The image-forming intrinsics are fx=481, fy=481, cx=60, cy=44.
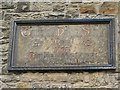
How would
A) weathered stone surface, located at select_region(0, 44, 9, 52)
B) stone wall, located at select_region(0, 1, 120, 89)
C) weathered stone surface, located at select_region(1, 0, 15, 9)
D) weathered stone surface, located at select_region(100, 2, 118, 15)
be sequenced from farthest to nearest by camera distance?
weathered stone surface, located at select_region(1, 0, 15, 9)
weathered stone surface, located at select_region(100, 2, 118, 15)
weathered stone surface, located at select_region(0, 44, 9, 52)
stone wall, located at select_region(0, 1, 120, 89)

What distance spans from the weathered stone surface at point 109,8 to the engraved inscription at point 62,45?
0.17 metres

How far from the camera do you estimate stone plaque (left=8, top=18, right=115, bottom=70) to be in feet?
17.0

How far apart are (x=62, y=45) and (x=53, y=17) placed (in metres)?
0.37

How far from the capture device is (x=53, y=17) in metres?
5.46

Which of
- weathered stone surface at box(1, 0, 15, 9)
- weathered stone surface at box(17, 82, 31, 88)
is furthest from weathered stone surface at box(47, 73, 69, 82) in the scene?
weathered stone surface at box(1, 0, 15, 9)

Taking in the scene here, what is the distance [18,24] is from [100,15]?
36.8 inches

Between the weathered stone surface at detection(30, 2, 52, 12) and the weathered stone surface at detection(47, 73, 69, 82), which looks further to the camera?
the weathered stone surface at detection(30, 2, 52, 12)

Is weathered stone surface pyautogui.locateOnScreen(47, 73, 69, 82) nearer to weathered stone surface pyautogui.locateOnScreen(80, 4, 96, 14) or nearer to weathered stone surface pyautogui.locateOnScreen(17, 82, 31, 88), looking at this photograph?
weathered stone surface pyautogui.locateOnScreen(17, 82, 31, 88)

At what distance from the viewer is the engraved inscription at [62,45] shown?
17.1 ft

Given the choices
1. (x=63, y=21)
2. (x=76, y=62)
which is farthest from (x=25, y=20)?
(x=76, y=62)

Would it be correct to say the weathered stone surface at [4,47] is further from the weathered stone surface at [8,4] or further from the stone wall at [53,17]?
the weathered stone surface at [8,4]

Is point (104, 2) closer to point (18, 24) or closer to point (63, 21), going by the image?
point (63, 21)

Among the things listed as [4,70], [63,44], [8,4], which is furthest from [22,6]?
[4,70]

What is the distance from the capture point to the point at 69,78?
511 centimetres
